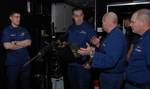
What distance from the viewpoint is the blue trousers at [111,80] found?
4051 millimetres

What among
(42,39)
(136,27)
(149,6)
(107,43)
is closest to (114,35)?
(107,43)

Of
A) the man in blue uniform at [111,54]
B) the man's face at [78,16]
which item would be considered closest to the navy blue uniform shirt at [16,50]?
the man's face at [78,16]

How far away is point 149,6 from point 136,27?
87.0 inches

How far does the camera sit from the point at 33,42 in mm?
6141

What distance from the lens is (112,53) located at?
373cm

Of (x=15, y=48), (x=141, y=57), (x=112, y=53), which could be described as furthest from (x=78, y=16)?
(x=141, y=57)

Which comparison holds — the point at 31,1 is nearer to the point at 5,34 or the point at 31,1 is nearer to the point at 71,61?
the point at 5,34

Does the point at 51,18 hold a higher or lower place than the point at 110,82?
higher

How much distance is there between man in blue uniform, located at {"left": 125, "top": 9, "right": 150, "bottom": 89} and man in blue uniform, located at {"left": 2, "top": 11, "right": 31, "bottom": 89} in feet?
7.53

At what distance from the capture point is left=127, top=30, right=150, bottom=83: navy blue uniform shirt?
127 inches

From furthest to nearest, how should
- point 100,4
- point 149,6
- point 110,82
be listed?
point 100,4
point 149,6
point 110,82

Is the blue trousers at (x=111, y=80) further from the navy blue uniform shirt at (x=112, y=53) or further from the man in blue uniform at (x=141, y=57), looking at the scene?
the man in blue uniform at (x=141, y=57)

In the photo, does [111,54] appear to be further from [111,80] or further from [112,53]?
[111,80]

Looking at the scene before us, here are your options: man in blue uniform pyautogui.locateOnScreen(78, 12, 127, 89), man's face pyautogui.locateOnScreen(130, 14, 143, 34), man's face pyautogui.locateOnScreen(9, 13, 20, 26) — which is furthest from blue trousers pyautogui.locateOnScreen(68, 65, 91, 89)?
man's face pyautogui.locateOnScreen(130, 14, 143, 34)
